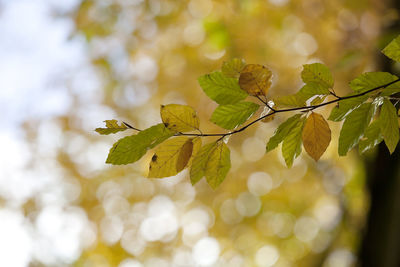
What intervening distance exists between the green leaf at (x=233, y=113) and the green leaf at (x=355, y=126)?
134 millimetres

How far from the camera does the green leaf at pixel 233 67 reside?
0.57 meters

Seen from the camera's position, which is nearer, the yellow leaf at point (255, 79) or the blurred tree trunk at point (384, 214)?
the yellow leaf at point (255, 79)

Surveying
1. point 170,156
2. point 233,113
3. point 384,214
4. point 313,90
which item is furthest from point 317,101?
point 384,214

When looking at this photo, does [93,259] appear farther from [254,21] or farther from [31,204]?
[254,21]

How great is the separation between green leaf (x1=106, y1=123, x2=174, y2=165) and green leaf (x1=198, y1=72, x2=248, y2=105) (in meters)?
0.09

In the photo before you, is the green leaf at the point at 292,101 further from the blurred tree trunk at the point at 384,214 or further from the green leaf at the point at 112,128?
the blurred tree trunk at the point at 384,214

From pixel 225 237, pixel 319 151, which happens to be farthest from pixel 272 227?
pixel 319 151

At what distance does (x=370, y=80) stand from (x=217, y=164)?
26cm

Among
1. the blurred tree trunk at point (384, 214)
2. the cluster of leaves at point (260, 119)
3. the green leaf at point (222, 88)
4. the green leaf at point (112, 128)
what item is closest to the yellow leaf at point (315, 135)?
the cluster of leaves at point (260, 119)

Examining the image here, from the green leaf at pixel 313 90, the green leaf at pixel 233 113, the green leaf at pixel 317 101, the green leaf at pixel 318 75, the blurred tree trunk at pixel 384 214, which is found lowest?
the green leaf at pixel 233 113

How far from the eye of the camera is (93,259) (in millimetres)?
5105

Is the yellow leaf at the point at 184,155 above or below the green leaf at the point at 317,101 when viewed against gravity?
below

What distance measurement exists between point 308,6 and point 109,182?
3.05m

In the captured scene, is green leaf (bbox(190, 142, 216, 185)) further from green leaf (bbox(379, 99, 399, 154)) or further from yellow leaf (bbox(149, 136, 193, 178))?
green leaf (bbox(379, 99, 399, 154))
